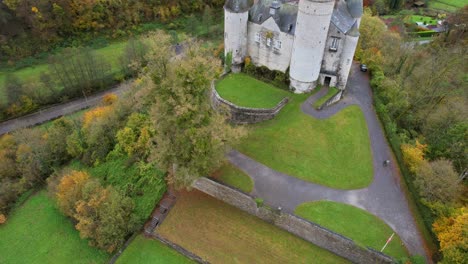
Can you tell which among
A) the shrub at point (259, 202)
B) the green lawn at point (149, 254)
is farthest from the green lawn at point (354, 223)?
the green lawn at point (149, 254)

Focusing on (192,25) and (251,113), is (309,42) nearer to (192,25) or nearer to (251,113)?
(251,113)

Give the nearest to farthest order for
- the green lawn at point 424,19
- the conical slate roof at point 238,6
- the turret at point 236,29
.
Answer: the conical slate roof at point 238,6 < the turret at point 236,29 < the green lawn at point 424,19

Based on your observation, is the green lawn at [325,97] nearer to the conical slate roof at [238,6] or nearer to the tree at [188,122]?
the tree at [188,122]

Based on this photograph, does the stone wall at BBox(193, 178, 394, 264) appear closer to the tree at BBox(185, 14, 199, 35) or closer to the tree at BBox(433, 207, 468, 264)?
the tree at BBox(433, 207, 468, 264)

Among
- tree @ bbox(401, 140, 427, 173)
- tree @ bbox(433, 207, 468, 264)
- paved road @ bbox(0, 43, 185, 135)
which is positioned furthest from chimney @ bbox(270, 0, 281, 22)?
tree @ bbox(433, 207, 468, 264)

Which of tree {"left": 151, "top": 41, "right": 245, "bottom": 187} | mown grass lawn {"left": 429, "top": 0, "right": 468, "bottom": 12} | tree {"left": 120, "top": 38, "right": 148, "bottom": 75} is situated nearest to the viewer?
tree {"left": 151, "top": 41, "right": 245, "bottom": 187}

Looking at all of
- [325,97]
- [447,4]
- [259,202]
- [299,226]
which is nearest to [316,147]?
[325,97]

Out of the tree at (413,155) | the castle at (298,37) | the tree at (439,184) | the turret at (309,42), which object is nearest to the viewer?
the tree at (439,184)
